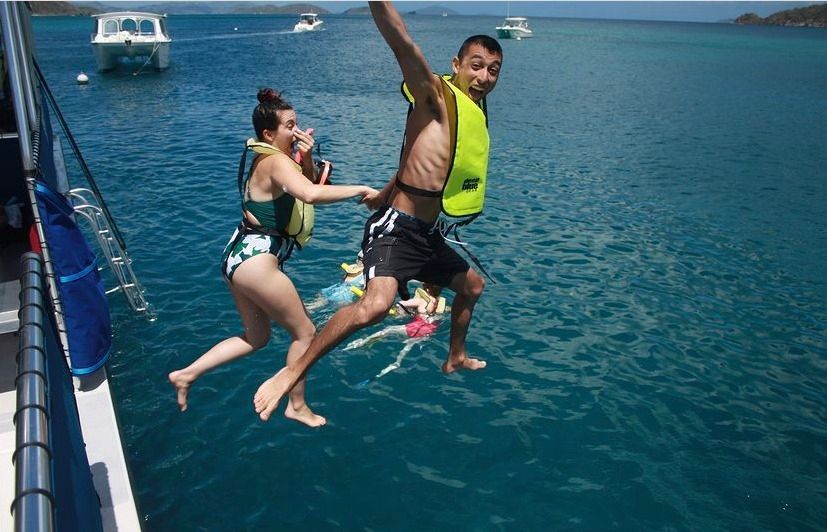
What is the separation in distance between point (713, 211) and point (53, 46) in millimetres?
69642

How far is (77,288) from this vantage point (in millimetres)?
6223

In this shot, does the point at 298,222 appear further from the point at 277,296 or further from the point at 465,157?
the point at 465,157

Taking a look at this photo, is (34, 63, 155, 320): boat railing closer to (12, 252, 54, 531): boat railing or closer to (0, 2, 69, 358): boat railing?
(0, 2, 69, 358): boat railing

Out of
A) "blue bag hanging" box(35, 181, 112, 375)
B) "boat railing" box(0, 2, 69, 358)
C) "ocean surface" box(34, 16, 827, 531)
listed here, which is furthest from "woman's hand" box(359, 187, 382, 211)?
"ocean surface" box(34, 16, 827, 531)

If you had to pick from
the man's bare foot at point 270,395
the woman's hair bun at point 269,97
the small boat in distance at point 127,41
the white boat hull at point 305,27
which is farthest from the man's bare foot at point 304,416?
the white boat hull at point 305,27

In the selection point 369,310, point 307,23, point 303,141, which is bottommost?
point 369,310

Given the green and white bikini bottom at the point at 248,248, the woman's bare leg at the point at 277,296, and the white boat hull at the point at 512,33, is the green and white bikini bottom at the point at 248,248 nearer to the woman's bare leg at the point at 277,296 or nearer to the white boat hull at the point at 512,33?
the woman's bare leg at the point at 277,296

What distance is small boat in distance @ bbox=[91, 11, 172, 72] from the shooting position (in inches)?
1734

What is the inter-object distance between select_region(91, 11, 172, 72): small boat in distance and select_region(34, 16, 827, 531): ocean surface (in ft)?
77.3

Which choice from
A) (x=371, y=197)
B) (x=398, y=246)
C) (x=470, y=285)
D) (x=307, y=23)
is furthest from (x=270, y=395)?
(x=307, y=23)

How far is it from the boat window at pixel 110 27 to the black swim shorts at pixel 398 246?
48.1 meters

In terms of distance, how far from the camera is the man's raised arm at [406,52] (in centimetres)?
449

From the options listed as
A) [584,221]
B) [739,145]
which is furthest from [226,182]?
[739,145]

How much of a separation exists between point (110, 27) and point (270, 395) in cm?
4941
